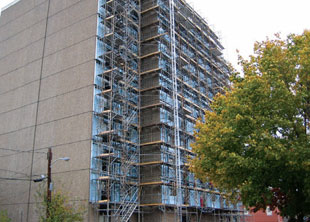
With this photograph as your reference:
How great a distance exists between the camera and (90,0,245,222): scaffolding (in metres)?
26.1

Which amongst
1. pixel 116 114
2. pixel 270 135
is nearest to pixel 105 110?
pixel 116 114

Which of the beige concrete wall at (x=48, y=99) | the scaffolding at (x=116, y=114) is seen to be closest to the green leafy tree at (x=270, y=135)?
the scaffolding at (x=116, y=114)

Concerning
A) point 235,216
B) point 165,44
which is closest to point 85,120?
point 165,44

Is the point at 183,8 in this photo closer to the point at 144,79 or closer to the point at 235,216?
the point at 144,79

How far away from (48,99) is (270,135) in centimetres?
2188

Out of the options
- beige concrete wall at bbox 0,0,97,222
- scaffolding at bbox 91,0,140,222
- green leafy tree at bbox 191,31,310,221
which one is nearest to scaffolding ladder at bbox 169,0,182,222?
scaffolding at bbox 91,0,140,222

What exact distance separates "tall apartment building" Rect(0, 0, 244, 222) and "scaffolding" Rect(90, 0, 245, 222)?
10 centimetres

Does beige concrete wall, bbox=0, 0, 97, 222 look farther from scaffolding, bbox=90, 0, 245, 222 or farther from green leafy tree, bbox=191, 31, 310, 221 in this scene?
green leafy tree, bbox=191, 31, 310, 221

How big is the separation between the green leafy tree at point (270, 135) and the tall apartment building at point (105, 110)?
1009cm

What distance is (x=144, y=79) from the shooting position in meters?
31.8

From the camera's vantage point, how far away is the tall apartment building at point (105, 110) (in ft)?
86.3

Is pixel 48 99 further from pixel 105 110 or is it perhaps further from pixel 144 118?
pixel 144 118

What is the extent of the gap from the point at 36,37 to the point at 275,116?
27997 millimetres

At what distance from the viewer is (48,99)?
3109 cm
